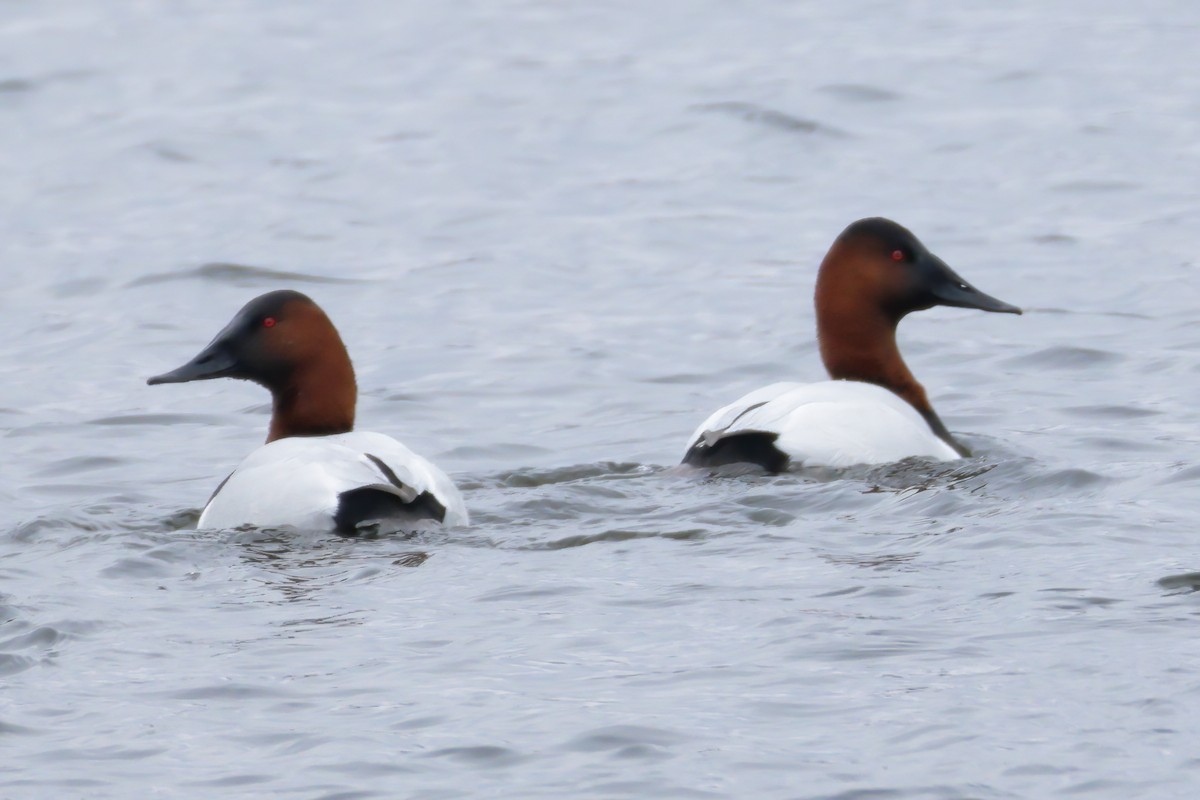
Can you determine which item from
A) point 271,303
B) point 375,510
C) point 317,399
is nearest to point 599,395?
point 317,399

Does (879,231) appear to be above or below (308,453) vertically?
above

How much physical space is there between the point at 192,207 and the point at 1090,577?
9.29m

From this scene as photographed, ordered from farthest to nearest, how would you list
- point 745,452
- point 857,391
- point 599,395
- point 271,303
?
point 599,395, point 857,391, point 745,452, point 271,303

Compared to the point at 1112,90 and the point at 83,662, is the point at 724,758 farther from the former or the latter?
the point at 1112,90

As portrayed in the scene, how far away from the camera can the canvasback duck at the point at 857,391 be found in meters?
7.84

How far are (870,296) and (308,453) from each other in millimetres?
2633

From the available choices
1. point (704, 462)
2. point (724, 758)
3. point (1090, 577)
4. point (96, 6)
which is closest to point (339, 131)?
point (96, 6)

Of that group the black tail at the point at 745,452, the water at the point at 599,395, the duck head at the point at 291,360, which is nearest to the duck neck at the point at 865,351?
the water at the point at 599,395

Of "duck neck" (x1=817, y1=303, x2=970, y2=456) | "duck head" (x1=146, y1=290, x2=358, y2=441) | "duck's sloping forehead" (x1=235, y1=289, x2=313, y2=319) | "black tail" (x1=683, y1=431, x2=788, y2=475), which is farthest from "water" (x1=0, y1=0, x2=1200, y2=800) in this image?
"duck's sloping forehead" (x1=235, y1=289, x2=313, y2=319)

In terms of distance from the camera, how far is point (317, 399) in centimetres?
777

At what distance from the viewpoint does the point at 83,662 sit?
5762 millimetres

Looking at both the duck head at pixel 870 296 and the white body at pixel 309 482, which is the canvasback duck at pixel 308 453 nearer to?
Answer: the white body at pixel 309 482

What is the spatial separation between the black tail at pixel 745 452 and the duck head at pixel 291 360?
4.33 ft

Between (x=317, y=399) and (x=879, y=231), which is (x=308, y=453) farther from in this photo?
(x=879, y=231)
